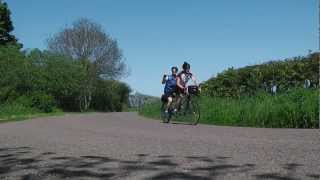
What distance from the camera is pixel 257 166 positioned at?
620cm

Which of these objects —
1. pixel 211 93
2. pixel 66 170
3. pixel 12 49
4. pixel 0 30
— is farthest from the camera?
pixel 0 30

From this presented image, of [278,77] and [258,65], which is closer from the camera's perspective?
[278,77]

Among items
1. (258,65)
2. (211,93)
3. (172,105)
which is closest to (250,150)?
(172,105)

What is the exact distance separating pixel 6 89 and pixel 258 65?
2404 cm

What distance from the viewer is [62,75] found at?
51.8 m

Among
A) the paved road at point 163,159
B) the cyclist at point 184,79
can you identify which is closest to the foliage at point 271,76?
the cyclist at point 184,79

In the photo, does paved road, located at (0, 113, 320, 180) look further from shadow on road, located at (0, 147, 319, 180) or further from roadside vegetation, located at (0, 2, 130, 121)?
roadside vegetation, located at (0, 2, 130, 121)

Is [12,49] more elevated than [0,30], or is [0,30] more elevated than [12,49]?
[0,30]

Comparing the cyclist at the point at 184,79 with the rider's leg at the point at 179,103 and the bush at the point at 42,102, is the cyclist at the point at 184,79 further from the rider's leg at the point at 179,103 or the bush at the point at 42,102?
the bush at the point at 42,102

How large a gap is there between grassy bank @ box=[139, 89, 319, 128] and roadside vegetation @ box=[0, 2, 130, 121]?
10.5 m

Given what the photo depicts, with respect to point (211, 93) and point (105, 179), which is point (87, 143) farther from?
point (211, 93)

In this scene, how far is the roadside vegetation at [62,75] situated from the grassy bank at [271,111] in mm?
10478

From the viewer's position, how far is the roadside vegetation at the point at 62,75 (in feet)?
135

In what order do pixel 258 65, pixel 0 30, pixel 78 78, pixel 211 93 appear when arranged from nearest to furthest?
pixel 258 65 → pixel 211 93 → pixel 78 78 → pixel 0 30
